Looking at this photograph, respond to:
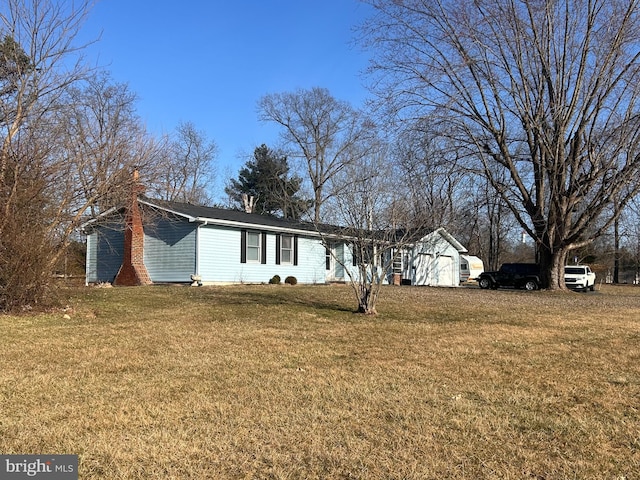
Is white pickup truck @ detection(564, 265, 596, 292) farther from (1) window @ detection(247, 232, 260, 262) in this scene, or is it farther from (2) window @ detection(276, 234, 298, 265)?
(1) window @ detection(247, 232, 260, 262)

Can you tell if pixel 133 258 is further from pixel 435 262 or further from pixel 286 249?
pixel 435 262

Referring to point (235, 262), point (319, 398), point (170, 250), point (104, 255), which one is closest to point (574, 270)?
point (235, 262)

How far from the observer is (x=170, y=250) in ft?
68.4

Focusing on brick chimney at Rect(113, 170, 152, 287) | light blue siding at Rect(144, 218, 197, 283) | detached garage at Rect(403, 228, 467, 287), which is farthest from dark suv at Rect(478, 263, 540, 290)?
brick chimney at Rect(113, 170, 152, 287)

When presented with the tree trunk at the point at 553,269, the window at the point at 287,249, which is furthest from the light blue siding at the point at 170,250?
the tree trunk at the point at 553,269

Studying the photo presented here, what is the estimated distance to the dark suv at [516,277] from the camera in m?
28.6

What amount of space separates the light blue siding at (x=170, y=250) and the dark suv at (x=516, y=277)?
17.7 meters

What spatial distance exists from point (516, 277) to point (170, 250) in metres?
18.4

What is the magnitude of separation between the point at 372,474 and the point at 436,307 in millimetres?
11071

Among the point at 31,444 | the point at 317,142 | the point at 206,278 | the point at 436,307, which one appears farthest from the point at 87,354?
the point at 317,142

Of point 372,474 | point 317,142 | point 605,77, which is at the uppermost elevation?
point 317,142

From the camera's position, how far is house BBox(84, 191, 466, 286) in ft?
65.8

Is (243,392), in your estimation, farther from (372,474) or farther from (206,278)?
(206,278)

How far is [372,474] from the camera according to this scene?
11.5 feet
